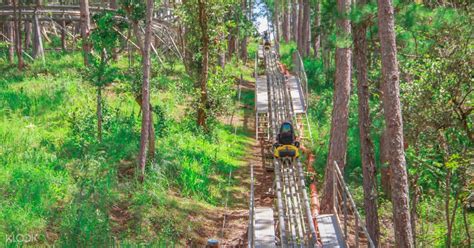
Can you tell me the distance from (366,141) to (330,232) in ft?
6.90

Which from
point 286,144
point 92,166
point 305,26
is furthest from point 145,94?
point 305,26

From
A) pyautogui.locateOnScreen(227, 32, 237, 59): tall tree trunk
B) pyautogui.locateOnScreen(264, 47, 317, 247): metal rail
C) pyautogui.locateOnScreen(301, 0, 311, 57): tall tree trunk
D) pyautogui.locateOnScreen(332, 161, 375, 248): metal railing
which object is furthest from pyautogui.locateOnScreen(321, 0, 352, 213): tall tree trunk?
pyautogui.locateOnScreen(227, 32, 237, 59): tall tree trunk

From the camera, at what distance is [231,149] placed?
19.0 metres

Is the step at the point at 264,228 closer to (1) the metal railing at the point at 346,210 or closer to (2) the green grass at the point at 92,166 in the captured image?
(1) the metal railing at the point at 346,210

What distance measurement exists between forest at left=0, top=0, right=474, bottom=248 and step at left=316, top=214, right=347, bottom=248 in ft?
0.16

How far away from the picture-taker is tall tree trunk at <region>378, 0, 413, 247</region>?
8727 mm

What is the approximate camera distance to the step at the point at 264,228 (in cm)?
1052

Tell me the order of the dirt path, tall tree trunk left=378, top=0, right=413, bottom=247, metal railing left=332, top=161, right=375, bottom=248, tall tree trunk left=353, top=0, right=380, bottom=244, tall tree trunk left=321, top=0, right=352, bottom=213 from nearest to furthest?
1. tall tree trunk left=378, top=0, right=413, bottom=247
2. metal railing left=332, top=161, right=375, bottom=248
3. tall tree trunk left=353, top=0, right=380, bottom=244
4. the dirt path
5. tall tree trunk left=321, top=0, right=352, bottom=213

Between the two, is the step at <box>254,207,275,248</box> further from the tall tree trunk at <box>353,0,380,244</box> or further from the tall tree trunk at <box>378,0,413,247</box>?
the tall tree trunk at <box>378,0,413,247</box>

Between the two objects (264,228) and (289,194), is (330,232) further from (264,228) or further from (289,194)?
(289,194)

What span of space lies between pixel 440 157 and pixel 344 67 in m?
3.43

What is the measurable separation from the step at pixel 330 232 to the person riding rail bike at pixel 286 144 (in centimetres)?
388

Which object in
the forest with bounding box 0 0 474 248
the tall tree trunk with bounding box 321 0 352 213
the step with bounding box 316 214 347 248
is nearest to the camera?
the step with bounding box 316 214 347 248

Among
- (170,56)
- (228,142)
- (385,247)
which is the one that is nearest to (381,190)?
(385,247)
